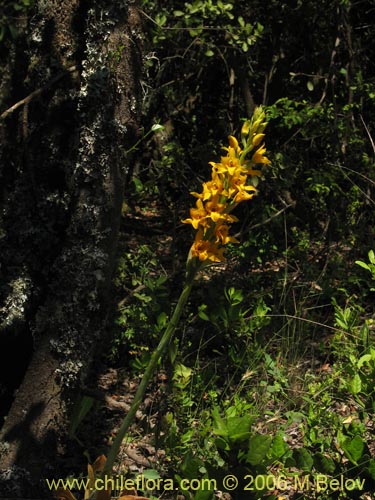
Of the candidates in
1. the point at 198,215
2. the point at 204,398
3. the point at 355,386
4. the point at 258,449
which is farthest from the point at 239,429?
the point at 204,398

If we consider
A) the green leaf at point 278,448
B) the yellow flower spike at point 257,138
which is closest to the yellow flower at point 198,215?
the yellow flower spike at point 257,138

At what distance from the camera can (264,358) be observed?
3.91 metres

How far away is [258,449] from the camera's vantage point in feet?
8.62

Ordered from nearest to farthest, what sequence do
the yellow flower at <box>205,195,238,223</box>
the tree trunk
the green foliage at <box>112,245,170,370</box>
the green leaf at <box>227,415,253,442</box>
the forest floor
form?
the yellow flower at <box>205,195,238,223</box>
the green leaf at <box>227,415,253,442</box>
the tree trunk
the forest floor
the green foliage at <box>112,245,170,370</box>

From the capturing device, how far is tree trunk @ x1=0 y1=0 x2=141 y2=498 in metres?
3.01

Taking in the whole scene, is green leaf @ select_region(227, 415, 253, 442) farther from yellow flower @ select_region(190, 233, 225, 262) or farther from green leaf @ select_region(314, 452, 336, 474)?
yellow flower @ select_region(190, 233, 225, 262)

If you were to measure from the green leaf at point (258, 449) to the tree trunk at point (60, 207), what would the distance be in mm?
791

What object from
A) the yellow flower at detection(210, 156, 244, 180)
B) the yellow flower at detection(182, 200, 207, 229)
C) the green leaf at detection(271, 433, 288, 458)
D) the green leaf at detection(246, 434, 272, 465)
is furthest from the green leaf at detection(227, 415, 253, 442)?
the yellow flower at detection(210, 156, 244, 180)

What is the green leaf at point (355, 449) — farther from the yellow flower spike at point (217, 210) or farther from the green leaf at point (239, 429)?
the yellow flower spike at point (217, 210)

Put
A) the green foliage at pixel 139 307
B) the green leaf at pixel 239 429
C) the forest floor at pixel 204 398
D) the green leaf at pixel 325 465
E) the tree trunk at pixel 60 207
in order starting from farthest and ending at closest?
the green foliage at pixel 139 307 → the forest floor at pixel 204 398 → the tree trunk at pixel 60 207 → the green leaf at pixel 325 465 → the green leaf at pixel 239 429

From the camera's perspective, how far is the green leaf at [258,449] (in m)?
2.62

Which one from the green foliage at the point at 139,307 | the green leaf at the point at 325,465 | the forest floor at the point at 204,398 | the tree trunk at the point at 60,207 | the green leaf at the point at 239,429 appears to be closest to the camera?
the green leaf at the point at 239,429

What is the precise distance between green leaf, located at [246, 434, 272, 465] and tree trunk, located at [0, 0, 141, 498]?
2.60ft

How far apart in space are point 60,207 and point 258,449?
4.12ft
